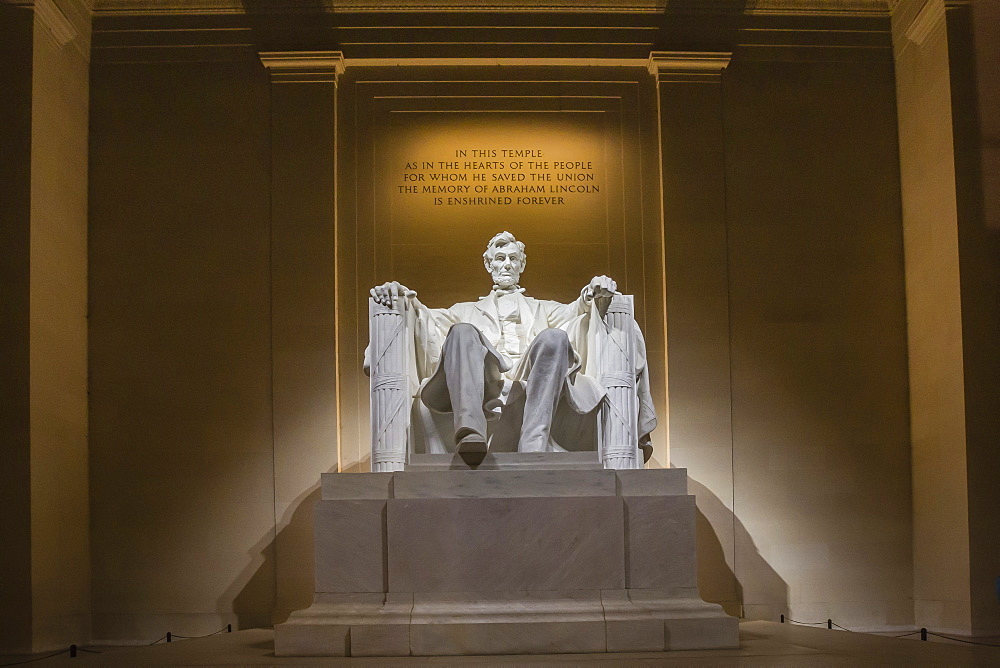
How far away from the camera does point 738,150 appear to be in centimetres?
915

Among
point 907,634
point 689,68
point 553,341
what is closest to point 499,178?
point 689,68

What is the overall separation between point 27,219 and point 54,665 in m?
3.00

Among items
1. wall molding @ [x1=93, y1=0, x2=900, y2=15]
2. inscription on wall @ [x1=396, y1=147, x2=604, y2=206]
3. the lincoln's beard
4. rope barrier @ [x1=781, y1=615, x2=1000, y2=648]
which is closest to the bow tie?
the lincoln's beard

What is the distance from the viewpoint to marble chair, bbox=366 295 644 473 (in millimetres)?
7105

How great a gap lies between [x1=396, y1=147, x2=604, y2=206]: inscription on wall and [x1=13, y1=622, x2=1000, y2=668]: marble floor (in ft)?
11.4

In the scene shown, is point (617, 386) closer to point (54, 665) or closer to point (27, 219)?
point (54, 665)

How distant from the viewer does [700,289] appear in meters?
8.95

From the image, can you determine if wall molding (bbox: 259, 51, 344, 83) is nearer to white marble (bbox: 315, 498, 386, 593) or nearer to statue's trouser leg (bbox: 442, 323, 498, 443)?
statue's trouser leg (bbox: 442, 323, 498, 443)

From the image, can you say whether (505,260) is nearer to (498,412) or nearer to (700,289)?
(498,412)

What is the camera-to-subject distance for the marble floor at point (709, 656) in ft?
19.0

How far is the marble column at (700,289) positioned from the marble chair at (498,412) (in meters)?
1.61

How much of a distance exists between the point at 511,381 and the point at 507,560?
1180mm

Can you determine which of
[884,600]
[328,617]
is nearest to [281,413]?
[328,617]

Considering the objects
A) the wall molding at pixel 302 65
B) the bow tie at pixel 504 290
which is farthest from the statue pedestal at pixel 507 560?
the wall molding at pixel 302 65
